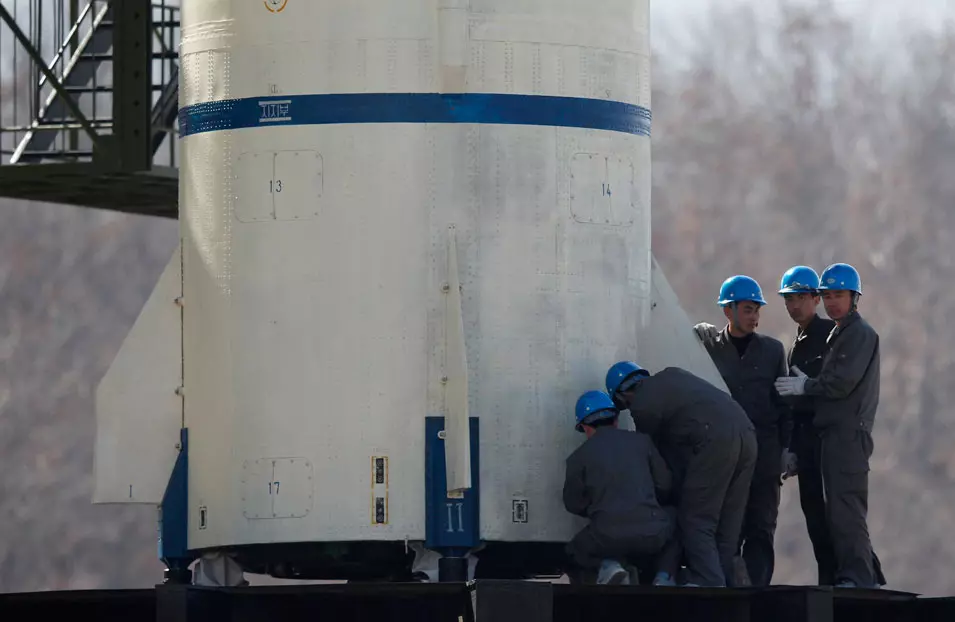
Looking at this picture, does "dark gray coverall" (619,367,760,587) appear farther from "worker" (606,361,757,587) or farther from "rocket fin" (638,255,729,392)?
"rocket fin" (638,255,729,392)

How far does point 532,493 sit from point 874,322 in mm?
37683

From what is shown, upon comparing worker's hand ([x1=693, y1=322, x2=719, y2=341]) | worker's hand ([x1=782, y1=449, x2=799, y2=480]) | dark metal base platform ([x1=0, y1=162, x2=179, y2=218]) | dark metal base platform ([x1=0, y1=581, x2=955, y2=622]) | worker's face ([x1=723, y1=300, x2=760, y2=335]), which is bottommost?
dark metal base platform ([x1=0, y1=581, x2=955, y2=622])

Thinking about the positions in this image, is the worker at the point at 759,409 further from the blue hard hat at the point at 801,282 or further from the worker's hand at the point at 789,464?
the blue hard hat at the point at 801,282

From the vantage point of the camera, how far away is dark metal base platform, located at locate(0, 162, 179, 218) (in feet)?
66.9

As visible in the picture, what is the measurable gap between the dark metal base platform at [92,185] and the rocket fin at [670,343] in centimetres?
495

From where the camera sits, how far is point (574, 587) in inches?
648

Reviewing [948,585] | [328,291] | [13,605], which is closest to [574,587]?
[328,291]

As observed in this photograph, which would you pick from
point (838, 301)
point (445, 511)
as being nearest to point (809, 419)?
point (838, 301)

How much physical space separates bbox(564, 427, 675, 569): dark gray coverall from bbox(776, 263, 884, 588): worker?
1.87m

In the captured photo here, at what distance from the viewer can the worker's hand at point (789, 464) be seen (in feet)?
62.8

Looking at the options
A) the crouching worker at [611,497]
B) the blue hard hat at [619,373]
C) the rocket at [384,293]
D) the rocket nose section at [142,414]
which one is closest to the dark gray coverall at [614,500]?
the crouching worker at [611,497]

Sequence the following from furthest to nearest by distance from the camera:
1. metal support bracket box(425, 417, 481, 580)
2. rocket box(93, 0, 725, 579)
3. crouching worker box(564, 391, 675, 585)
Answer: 1. rocket box(93, 0, 725, 579)
2. metal support bracket box(425, 417, 481, 580)
3. crouching worker box(564, 391, 675, 585)

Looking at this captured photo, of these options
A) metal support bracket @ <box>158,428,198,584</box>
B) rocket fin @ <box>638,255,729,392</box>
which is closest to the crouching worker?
rocket fin @ <box>638,255,729,392</box>

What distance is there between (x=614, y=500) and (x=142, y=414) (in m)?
4.15
